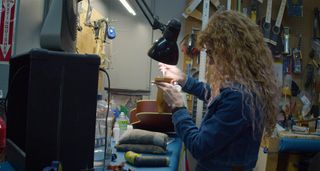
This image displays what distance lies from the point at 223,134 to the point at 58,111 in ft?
1.83

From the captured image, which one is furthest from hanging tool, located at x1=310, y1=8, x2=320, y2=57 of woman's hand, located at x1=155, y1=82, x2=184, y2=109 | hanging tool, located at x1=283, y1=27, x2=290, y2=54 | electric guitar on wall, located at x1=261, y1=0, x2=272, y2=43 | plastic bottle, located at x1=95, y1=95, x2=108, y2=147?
plastic bottle, located at x1=95, y1=95, x2=108, y2=147

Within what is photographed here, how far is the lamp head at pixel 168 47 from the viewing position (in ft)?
4.75

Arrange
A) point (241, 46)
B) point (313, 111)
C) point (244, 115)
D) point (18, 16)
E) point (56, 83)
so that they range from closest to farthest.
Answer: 1. point (56, 83)
2. point (244, 115)
3. point (241, 46)
4. point (18, 16)
5. point (313, 111)

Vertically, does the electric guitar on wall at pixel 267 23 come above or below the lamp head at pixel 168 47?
above

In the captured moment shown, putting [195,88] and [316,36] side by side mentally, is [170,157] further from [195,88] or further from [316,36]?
[316,36]

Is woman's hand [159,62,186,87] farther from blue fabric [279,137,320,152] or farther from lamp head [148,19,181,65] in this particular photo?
blue fabric [279,137,320,152]

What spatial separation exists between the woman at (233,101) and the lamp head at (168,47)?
158 millimetres

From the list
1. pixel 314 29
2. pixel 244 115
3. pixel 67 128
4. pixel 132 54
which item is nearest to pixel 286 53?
pixel 314 29

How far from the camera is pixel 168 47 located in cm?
145

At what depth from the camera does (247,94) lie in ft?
3.79

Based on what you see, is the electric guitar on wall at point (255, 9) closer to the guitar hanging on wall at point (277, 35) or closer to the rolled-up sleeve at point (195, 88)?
Answer: the guitar hanging on wall at point (277, 35)

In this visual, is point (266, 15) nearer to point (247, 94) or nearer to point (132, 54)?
point (132, 54)

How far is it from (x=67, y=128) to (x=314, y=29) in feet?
11.5

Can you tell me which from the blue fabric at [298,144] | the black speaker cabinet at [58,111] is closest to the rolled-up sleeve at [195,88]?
the black speaker cabinet at [58,111]
